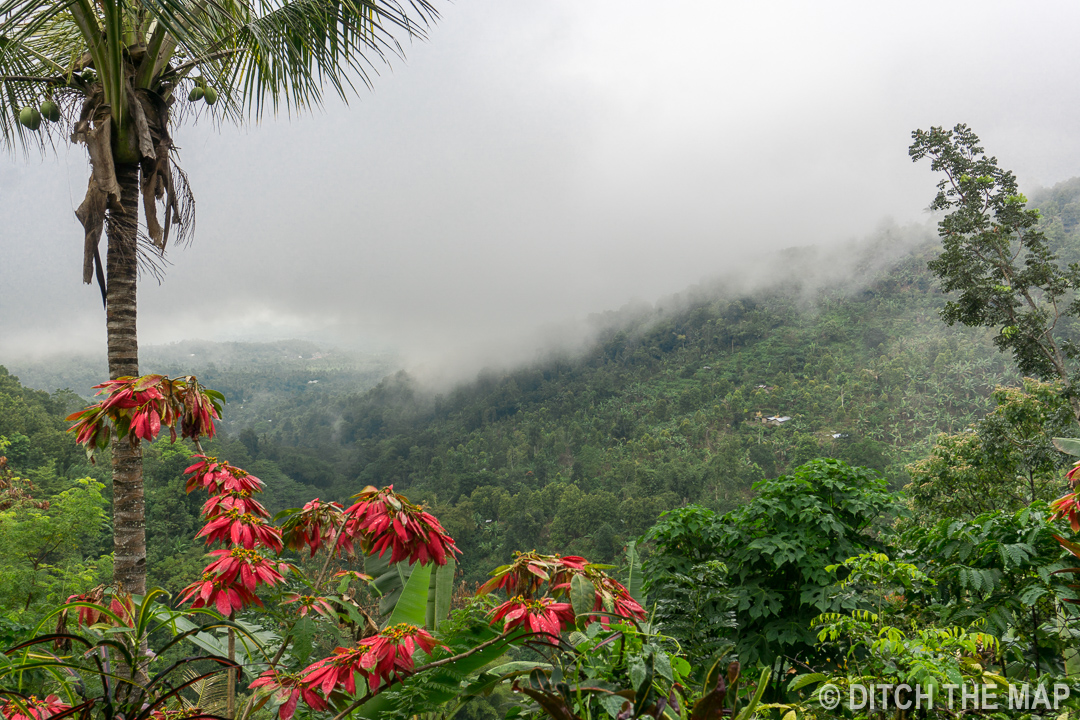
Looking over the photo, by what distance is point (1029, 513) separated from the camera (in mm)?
1756

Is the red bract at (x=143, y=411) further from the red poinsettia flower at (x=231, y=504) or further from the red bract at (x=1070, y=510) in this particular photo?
the red bract at (x=1070, y=510)

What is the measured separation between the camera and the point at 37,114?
243 cm

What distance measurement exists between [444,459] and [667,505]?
27.8 metres

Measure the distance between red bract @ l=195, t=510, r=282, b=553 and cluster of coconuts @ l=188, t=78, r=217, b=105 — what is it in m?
2.18

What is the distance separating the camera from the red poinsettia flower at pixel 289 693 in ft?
3.56

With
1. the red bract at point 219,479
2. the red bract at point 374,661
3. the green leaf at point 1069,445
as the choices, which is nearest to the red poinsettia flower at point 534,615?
the red bract at point 374,661

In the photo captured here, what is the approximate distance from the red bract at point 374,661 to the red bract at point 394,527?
21 cm

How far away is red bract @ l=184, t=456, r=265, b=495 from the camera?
1.58m

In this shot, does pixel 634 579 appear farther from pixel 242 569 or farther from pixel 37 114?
pixel 37 114

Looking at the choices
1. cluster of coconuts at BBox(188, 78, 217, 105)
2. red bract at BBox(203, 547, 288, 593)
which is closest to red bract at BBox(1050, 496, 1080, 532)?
red bract at BBox(203, 547, 288, 593)

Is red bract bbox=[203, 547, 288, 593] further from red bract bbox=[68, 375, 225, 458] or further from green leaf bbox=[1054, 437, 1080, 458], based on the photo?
green leaf bbox=[1054, 437, 1080, 458]

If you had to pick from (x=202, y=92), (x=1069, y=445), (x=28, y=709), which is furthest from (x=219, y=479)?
(x=1069, y=445)

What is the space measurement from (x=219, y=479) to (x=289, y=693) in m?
0.72

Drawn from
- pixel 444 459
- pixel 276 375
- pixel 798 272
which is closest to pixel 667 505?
pixel 444 459
